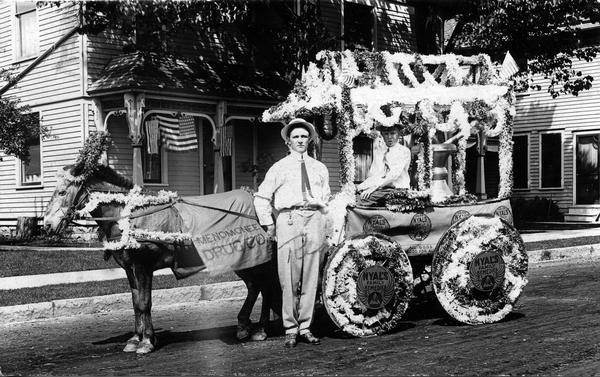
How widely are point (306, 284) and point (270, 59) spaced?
14.4m

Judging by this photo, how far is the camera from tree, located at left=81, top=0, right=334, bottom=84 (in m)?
17.3

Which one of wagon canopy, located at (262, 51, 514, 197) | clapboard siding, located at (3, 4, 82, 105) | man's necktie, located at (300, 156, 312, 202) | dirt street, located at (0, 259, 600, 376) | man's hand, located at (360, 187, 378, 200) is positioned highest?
clapboard siding, located at (3, 4, 82, 105)

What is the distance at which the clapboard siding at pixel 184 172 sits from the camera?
20719mm

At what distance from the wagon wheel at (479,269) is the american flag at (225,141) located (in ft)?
40.2

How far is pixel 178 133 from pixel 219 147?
113 centimetres

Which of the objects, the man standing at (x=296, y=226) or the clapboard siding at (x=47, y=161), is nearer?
the man standing at (x=296, y=226)

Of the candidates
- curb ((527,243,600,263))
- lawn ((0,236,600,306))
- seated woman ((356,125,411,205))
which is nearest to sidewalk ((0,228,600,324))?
lawn ((0,236,600,306))

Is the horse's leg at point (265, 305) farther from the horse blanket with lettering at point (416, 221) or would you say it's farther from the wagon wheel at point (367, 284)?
the horse blanket with lettering at point (416, 221)

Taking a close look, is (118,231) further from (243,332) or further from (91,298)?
(91,298)

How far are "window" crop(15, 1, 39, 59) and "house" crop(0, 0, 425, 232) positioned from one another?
0.09 ft

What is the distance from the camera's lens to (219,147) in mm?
19828

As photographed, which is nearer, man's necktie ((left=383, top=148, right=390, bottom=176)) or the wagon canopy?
the wagon canopy

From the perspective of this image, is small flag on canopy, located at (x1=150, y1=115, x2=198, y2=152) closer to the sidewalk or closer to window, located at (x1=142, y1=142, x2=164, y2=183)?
window, located at (x1=142, y1=142, x2=164, y2=183)

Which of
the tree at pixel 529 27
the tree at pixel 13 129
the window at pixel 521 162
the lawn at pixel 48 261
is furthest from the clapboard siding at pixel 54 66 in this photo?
the window at pixel 521 162
